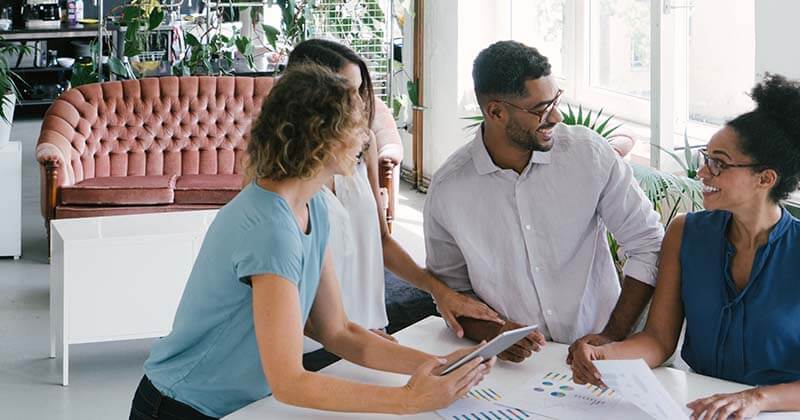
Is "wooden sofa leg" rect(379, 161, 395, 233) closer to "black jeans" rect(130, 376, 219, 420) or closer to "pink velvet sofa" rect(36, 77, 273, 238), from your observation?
"pink velvet sofa" rect(36, 77, 273, 238)

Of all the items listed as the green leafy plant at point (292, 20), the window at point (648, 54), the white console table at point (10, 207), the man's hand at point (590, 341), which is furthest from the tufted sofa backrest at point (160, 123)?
the man's hand at point (590, 341)

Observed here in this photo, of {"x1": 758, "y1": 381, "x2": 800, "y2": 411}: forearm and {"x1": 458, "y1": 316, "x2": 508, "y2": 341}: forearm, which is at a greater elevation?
{"x1": 458, "y1": 316, "x2": 508, "y2": 341}: forearm

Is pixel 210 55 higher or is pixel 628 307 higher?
pixel 210 55

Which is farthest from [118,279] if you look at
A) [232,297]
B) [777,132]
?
[777,132]

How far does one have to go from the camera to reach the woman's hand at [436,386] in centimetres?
239

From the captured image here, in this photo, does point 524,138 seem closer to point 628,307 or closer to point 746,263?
point 628,307

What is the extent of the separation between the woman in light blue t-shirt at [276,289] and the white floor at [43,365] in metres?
2.60

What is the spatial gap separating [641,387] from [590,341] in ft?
1.68

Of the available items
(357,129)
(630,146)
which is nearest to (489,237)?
(357,129)

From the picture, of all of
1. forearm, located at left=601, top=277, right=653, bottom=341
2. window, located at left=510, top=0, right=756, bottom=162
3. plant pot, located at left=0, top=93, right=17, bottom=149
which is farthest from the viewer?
plant pot, located at left=0, top=93, right=17, bottom=149

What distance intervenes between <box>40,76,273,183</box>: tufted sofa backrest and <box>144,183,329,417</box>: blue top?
5.72 metres

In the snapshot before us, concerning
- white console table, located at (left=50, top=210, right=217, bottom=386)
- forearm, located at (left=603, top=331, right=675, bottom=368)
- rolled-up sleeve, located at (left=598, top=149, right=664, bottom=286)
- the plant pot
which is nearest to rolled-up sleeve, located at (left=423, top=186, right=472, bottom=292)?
rolled-up sleeve, located at (left=598, top=149, right=664, bottom=286)

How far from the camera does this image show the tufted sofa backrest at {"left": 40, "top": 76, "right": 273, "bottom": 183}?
812cm

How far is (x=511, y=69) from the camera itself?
320 cm
